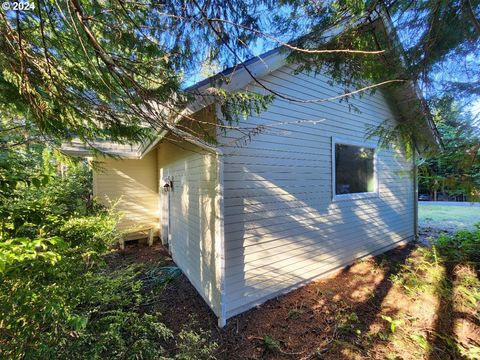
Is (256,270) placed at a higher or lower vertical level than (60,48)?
lower

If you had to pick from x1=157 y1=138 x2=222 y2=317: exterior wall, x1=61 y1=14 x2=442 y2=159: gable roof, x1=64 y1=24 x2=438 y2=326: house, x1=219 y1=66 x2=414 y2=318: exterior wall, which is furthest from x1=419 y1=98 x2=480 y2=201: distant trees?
x1=157 y1=138 x2=222 y2=317: exterior wall

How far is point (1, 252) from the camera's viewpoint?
1.10m

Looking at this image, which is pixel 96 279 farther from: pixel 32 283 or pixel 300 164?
pixel 300 164

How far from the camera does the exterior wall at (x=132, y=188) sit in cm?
647

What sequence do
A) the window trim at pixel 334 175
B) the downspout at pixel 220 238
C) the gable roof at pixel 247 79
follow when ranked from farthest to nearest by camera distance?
the window trim at pixel 334 175 < the downspout at pixel 220 238 < the gable roof at pixel 247 79

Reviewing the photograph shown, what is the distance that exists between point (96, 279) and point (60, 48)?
222cm

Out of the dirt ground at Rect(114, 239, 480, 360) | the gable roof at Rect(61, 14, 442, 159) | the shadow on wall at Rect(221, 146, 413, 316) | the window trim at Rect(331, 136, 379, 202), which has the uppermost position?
the gable roof at Rect(61, 14, 442, 159)

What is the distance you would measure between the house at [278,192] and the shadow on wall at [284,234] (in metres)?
0.02

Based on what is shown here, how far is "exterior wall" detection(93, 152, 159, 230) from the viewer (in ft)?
21.2

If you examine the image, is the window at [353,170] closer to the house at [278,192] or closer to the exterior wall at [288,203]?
the house at [278,192]

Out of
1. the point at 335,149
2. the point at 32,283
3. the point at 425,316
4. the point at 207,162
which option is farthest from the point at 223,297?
the point at 335,149

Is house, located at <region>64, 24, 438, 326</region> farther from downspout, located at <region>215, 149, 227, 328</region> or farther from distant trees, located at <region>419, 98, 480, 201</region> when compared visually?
distant trees, located at <region>419, 98, 480, 201</region>

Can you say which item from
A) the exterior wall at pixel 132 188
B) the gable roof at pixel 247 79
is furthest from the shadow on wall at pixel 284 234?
the exterior wall at pixel 132 188

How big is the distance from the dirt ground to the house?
0.28 meters
